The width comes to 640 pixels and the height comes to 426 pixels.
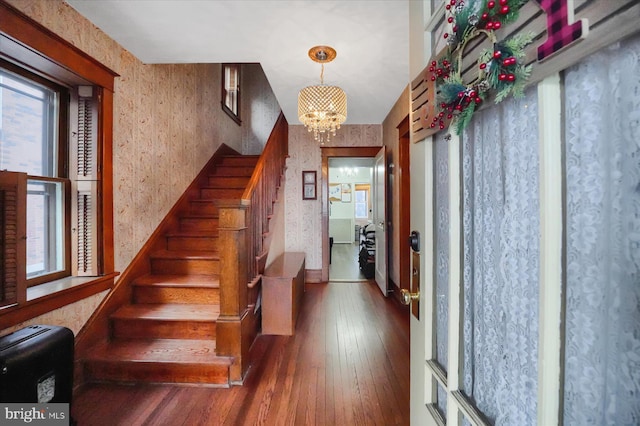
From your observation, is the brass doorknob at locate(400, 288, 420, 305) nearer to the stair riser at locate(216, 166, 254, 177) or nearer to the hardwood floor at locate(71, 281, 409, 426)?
the hardwood floor at locate(71, 281, 409, 426)

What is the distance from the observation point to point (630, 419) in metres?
0.44

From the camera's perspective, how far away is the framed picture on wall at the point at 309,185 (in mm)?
4410

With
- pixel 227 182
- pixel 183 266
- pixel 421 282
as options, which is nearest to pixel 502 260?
pixel 421 282

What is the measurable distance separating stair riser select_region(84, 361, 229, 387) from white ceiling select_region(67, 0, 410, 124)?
239cm

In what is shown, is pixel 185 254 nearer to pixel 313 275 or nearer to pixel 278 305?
pixel 278 305

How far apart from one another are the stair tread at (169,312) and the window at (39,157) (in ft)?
1.75

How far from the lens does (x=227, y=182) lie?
379 centimetres

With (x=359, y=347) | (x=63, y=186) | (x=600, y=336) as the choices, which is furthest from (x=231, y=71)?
(x=600, y=336)

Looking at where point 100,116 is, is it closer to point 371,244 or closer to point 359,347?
point 359,347

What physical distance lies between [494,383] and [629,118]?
0.63 meters

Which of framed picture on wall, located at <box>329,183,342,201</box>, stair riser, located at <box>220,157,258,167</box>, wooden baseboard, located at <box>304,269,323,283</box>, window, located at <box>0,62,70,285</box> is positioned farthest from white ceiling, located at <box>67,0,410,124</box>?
framed picture on wall, located at <box>329,183,342,201</box>

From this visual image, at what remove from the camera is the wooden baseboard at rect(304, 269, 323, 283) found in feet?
14.3

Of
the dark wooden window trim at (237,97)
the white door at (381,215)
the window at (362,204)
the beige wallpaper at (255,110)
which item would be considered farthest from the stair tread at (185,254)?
the window at (362,204)

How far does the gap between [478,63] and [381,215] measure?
3520mm
